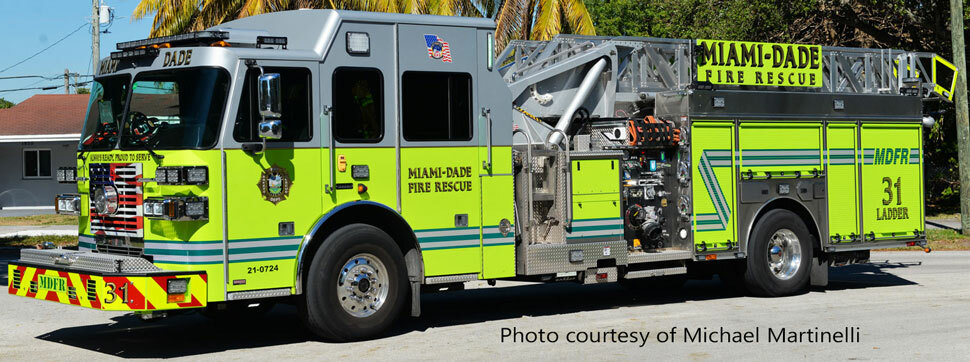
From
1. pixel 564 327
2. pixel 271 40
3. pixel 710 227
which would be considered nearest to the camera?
pixel 271 40

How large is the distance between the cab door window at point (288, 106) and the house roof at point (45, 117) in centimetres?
2628

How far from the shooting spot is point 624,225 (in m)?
11.8

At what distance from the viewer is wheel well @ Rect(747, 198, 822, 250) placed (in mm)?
12758

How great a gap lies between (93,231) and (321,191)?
215 centimetres

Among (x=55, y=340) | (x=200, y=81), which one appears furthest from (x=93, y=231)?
(x=200, y=81)

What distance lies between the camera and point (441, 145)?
10133 mm

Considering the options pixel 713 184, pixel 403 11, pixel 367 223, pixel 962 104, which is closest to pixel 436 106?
pixel 367 223

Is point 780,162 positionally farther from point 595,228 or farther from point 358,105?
point 358,105

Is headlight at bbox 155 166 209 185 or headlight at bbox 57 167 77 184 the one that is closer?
headlight at bbox 155 166 209 185

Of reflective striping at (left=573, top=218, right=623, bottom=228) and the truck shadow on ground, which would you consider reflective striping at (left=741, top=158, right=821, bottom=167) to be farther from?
reflective striping at (left=573, top=218, right=623, bottom=228)

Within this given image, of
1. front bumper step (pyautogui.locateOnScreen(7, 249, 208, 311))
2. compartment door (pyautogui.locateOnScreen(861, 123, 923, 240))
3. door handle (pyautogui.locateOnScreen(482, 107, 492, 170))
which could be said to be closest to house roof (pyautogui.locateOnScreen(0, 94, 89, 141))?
front bumper step (pyautogui.locateOnScreen(7, 249, 208, 311))

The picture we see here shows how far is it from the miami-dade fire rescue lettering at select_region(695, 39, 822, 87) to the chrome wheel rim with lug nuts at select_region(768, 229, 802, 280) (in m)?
1.83

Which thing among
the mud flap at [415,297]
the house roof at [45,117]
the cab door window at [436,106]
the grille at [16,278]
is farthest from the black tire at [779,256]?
the house roof at [45,117]

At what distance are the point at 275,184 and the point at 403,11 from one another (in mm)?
15249
